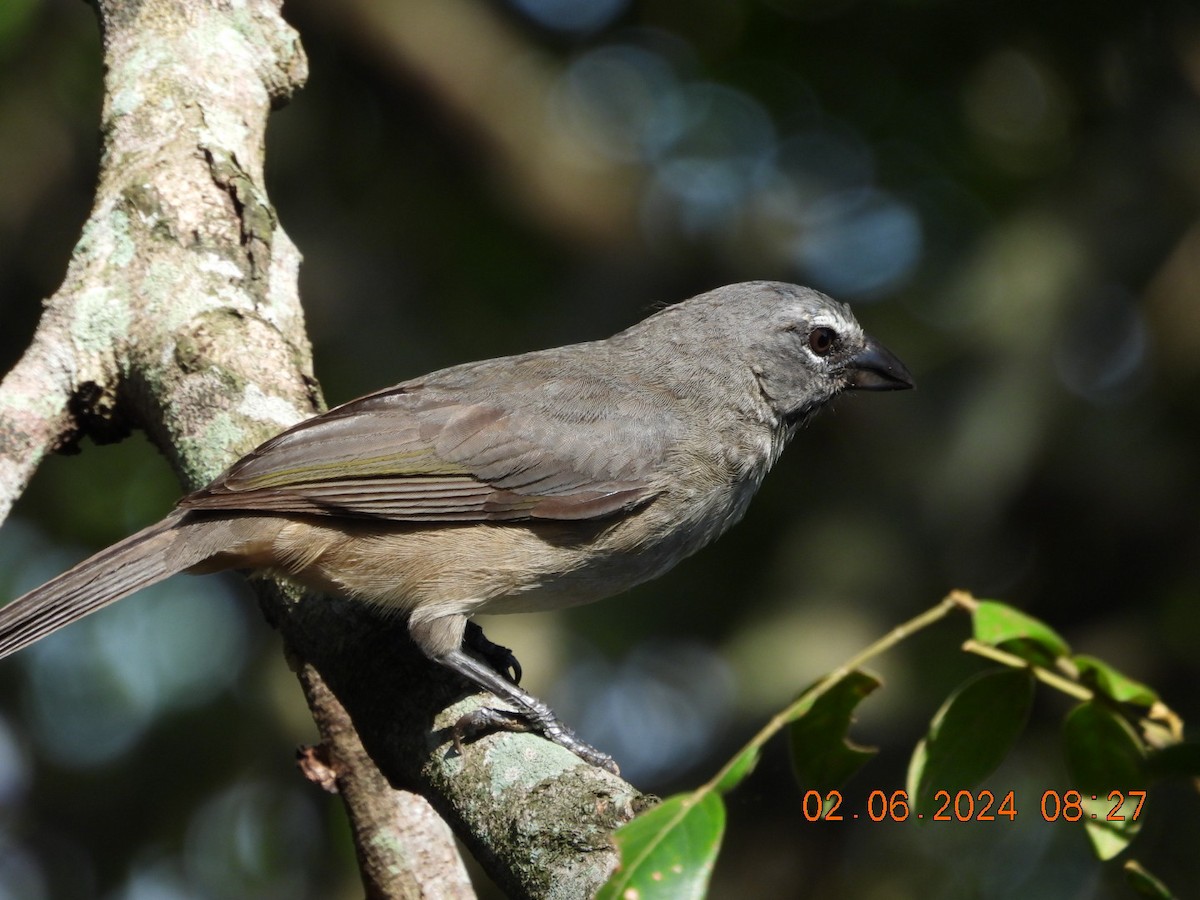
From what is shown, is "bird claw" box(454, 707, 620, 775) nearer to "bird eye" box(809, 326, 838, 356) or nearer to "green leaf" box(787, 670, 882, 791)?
"green leaf" box(787, 670, 882, 791)

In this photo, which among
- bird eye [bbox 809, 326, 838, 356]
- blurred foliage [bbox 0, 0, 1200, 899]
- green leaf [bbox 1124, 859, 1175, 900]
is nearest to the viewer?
green leaf [bbox 1124, 859, 1175, 900]

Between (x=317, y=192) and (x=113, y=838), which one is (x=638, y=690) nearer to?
(x=113, y=838)

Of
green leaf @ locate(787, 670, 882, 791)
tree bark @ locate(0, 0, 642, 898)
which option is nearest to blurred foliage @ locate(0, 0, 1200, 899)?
tree bark @ locate(0, 0, 642, 898)

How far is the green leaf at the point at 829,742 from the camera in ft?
6.99

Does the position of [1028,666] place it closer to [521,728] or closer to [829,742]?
[829,742]

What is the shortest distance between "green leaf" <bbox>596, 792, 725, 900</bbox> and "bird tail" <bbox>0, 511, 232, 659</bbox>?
2.36m

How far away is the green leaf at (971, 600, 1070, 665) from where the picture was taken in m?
1.96

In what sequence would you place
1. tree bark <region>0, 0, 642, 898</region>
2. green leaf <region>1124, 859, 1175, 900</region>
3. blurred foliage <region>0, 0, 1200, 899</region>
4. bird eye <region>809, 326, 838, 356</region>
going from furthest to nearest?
blurred foliage <region>0, 0, 1200, 899</region>, bird eye <region>809, 326, 838, 356</region>, tree bark <region>0, 0, 642, 898</region>, green leaf <region>1124, 859, 1175, 900</region>

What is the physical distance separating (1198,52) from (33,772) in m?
7.68

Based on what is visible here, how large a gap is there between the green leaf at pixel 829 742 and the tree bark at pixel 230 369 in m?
0.82

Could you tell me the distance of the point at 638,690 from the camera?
A: 7.84 metres

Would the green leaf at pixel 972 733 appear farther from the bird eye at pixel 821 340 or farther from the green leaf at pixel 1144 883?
the bird eye at pixel 821 340

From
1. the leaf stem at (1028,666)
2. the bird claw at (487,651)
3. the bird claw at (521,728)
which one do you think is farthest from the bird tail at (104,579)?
the leaf stem at (1028,666)

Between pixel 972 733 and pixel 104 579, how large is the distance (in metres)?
2.72
